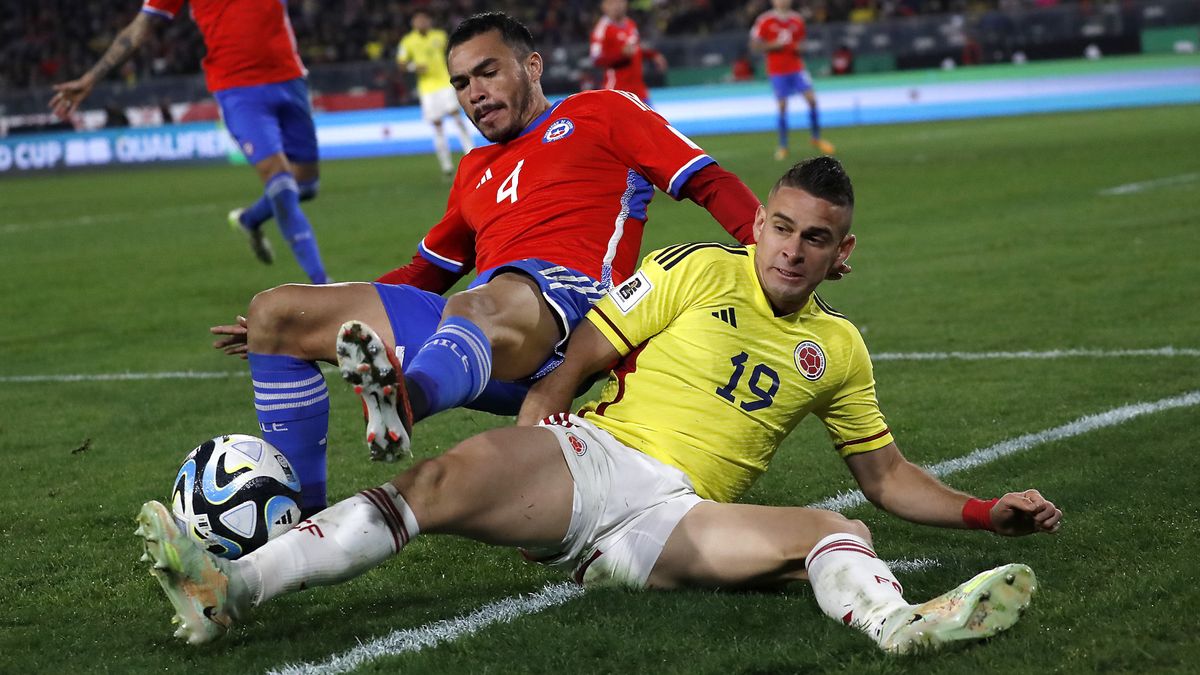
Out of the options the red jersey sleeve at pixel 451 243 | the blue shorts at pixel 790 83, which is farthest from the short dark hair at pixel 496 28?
the blue shorts at pixel 790 83

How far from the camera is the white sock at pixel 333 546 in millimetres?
2928

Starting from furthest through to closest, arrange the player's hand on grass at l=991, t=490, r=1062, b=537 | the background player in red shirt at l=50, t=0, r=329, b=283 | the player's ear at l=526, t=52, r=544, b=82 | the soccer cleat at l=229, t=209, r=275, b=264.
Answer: the soccer cleat at l=229, t=209, r=275, b=264 < the background player in red shirt at l=50, t=0, r=329, b=283 < the player's ear at l=526, t=52, r=544, b=82 < the player's hand on grass at l=991, t=490, r=1062, b=537

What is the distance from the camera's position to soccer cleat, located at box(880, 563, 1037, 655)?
2828 millimetres

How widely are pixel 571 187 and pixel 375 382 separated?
152 centimetres

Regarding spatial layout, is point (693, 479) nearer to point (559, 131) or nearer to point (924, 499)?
point (924, 499)

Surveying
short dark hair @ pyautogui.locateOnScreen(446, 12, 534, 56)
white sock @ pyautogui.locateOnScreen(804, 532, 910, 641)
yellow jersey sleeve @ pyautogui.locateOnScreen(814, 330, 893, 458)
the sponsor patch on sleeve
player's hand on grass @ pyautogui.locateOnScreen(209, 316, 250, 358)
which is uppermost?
short dark hair @ pyautogui.locateOnScreen(446, 12, 534, 56)

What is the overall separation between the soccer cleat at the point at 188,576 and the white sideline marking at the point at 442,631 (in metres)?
0.17

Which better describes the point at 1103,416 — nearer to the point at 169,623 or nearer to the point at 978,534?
the point at 978,534

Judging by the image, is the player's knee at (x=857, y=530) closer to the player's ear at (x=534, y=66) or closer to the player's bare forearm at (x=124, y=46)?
the player's ear at (x=534, y=66)

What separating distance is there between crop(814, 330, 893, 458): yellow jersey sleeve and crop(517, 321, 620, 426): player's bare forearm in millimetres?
558

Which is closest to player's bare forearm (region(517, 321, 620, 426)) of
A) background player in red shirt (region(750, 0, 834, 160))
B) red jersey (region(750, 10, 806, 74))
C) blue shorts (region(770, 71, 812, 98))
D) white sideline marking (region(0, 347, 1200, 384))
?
white sideline marking (region(0, 347, 1200, 384))

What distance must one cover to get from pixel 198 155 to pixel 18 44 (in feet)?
40.9

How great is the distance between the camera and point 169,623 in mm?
3322

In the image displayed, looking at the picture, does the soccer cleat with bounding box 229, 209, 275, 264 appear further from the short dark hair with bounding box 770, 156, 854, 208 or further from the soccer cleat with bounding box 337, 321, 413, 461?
the soccer cleat with bounding box 337, 321, 413, 461
